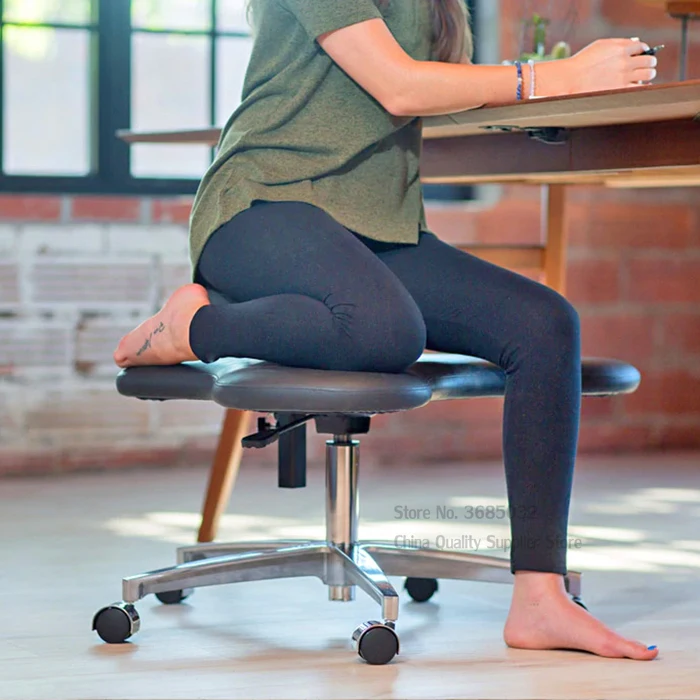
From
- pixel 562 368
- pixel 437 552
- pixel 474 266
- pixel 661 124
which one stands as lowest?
pixel 437 552

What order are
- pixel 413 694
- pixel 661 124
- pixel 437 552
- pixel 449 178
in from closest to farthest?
pixel 413 694
pixel 661 124
pixel 437 552
pixel 449 178

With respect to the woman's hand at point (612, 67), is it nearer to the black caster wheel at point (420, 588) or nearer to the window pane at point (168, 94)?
the black caster wheel at point (420, 588)

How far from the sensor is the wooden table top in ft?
5.27

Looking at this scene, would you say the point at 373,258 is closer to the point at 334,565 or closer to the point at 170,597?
the point at 334,565

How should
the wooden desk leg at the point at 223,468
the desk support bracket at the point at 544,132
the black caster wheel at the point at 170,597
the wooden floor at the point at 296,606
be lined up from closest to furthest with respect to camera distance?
the wooden floor at the point at 296,606 → the desk support bracket at the point at 544,132 → the black caster wheel at the point at 170,597 → the wooden desk leg at the point at 223,468

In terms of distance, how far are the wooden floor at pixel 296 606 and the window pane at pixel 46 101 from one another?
0.81 m

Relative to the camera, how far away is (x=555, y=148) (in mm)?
1962

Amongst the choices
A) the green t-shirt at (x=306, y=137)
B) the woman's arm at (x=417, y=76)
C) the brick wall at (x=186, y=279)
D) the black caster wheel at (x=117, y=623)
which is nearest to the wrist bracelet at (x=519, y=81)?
the woman's arm at (x=417, y=76)

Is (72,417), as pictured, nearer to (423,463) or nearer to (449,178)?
(423,463)

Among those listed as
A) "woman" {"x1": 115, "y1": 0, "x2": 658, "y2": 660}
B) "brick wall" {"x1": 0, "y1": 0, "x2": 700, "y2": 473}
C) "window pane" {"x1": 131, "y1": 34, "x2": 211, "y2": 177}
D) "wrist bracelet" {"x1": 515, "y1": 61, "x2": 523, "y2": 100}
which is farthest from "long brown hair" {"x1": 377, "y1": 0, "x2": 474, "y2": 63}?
"window pane" {"x1": 131, "y1": 34, "x2": 211, "y2": 177}

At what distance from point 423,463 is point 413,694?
2.14 metres

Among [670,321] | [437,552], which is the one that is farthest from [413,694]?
[670,321]

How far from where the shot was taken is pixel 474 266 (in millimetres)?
1814

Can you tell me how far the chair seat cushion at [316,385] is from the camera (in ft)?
5.27
